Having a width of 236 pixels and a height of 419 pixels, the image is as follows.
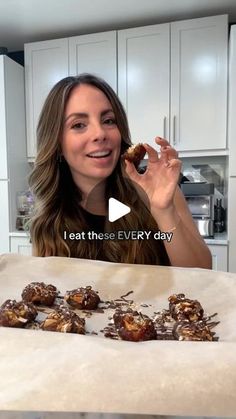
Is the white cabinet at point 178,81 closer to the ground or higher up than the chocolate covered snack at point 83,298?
higher up

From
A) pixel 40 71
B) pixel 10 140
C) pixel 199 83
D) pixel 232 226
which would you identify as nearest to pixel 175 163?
pixel 232 226

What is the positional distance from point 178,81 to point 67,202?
131 cm

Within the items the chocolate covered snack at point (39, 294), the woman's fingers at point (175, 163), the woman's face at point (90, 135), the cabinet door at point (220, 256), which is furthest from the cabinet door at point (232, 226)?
the chocolate covered snack at point (39, 294)

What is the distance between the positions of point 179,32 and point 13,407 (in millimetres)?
2053

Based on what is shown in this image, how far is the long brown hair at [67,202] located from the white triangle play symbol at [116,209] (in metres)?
0.01

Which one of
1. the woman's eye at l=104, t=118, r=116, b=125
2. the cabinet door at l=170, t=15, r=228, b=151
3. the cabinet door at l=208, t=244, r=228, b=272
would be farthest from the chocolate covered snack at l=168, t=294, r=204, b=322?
the cabinet door at l=170, t=15, r=228, b=151

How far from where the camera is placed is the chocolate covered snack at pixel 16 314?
22.0 inches

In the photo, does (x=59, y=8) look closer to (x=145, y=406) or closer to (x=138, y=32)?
(x=138, y=32)

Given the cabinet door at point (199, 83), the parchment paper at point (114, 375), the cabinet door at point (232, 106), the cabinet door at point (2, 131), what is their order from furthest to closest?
the cabinet door at point (2, 131), the cabinet door at point (199, 83), the cabinet door at point (232, 106), the parchment paper at point (114, 375)

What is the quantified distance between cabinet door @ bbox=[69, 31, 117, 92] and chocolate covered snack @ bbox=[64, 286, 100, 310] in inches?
65.7

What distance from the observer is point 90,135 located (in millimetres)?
832

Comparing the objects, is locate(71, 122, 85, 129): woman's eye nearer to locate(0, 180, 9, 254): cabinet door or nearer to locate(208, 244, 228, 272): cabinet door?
locate(208, 244, 228, 272): cabinet door

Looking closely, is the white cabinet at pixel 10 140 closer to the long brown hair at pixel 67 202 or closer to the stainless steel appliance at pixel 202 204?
the stainless steel appliance at pixel 202 204

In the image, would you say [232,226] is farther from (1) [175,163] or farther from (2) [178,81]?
(1) [175,163]
